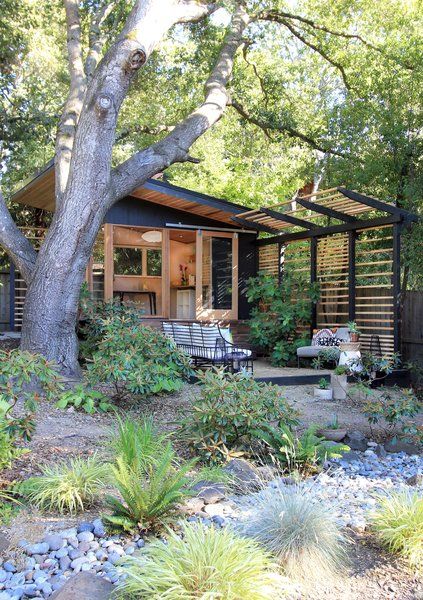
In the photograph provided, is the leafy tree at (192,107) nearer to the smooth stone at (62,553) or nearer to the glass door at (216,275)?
the glass door at (216,275)

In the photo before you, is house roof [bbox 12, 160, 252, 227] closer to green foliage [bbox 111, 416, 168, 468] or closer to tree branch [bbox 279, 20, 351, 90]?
tree branch [bbox 279, 20, 351, 90]

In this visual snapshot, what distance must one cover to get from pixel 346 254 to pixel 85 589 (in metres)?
9.28

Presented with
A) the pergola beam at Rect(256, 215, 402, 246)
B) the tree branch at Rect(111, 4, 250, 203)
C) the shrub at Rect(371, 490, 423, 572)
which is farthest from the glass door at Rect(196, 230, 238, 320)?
the shrub at Rect(371, 490, 423, 572)

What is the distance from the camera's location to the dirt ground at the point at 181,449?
8.30 ft

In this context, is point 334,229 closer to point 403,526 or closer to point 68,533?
point 403,526

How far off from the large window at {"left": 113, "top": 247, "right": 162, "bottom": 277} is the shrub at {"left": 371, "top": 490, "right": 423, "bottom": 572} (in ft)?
32.4

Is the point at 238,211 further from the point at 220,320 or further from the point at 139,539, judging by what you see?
the point at 139,539

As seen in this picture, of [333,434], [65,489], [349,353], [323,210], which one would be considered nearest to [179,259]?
[323,210]

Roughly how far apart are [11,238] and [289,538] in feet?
21.6

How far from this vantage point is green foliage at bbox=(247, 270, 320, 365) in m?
10.8

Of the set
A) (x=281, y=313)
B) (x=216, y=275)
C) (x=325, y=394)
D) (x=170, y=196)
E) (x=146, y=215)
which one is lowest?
(x=325, y=394)

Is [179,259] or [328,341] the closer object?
[328,341]

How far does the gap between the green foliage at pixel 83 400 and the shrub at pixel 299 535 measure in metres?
3.23

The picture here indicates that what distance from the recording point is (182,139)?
29.1 ft
